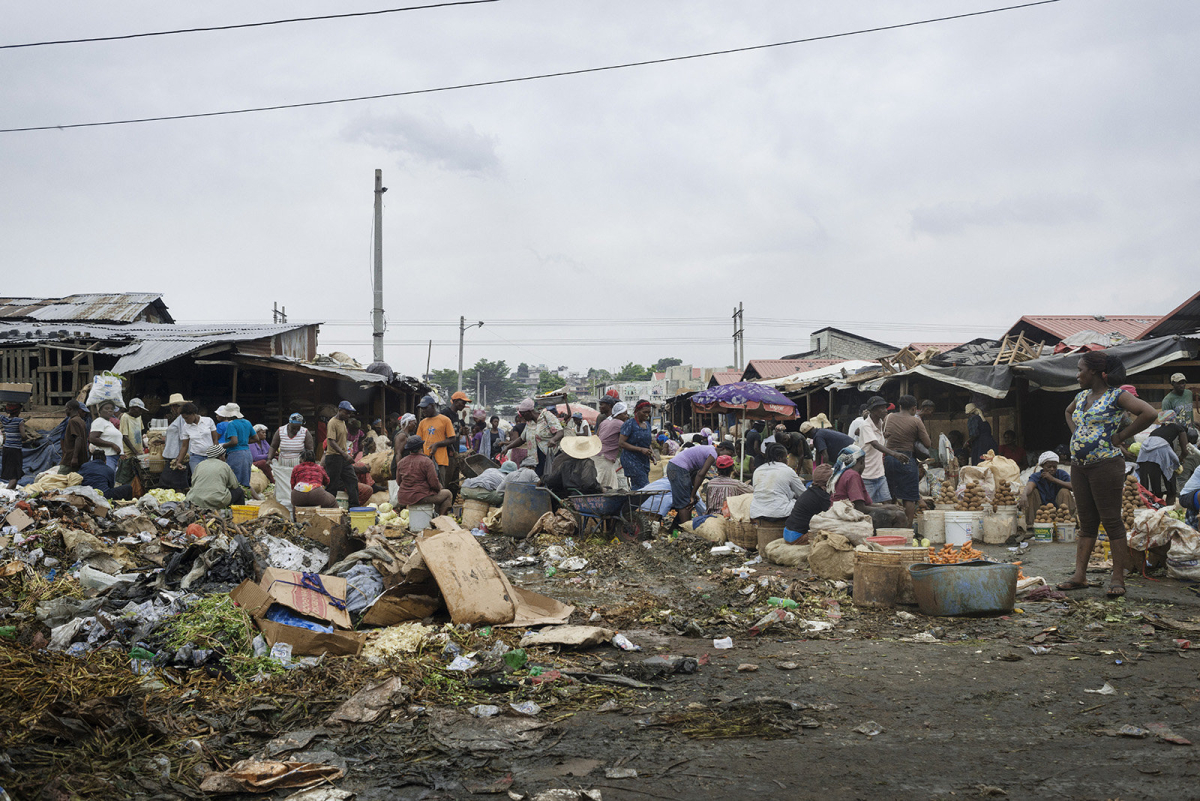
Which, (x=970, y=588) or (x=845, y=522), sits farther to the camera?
(x=845, y=522)

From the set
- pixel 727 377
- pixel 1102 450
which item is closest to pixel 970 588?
pixel 1102 450

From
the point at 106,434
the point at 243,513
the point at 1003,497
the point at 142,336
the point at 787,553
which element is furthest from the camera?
the point at 142,336

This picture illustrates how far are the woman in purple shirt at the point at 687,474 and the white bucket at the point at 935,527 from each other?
9.12 ft

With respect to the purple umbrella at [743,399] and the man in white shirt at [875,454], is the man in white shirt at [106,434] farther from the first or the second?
the man in white shirt at [875,454]

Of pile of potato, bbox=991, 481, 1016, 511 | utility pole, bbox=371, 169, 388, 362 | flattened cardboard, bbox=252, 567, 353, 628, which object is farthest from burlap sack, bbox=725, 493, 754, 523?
utility pole, bbox=371, 169, 388, 362

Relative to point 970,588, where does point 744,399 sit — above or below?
above

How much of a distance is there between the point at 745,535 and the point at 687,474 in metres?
1.70

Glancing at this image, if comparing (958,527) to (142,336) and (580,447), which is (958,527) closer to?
(580,447)

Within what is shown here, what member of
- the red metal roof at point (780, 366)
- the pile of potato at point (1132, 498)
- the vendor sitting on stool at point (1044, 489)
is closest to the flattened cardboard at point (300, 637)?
the pile of potato at point (1132, 498)

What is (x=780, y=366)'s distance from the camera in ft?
115

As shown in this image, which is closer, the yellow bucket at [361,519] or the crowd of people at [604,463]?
the crowd of people at [604,463]

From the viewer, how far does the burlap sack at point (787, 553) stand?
8.54 metres

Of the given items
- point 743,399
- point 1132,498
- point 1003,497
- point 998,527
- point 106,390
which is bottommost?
point 998,527

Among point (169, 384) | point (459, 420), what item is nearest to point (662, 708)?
point (459, 420)
